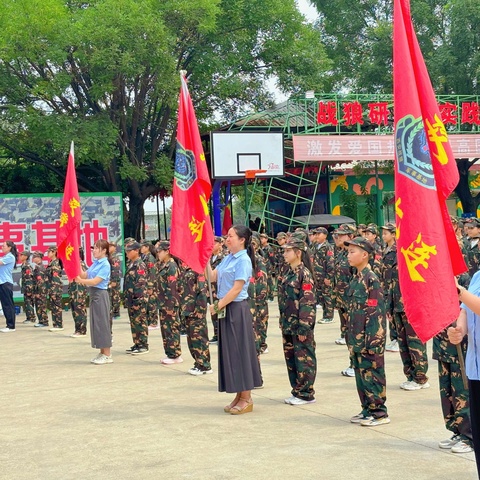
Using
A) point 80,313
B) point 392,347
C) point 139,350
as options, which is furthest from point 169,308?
point 80,313

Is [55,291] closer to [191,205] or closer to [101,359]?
[101,359]

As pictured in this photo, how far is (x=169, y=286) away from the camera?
10.4 m

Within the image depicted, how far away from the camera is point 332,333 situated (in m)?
12.2

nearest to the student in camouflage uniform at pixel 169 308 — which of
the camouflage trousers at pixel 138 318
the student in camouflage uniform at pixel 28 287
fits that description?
the camouflage trousers at pixel 138 318

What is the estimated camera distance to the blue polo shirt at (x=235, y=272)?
22.8ft

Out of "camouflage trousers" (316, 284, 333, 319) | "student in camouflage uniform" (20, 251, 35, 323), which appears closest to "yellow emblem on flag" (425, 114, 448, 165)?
"camouflage trousers" (316, 284, 333, 319)

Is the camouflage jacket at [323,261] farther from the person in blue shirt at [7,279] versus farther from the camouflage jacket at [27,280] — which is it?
the camouflage jacket at [27,280]

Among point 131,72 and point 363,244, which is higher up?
point 131,72

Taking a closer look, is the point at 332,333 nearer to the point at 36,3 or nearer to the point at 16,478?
the point at 16,478

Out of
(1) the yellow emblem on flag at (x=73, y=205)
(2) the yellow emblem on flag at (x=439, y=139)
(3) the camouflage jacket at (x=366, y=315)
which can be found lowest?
(3) the camouflage jacket at (x=366, y=315)

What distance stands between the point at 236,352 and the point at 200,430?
81 centimetres

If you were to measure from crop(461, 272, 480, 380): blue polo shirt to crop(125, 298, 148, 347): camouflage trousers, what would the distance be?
7.27m

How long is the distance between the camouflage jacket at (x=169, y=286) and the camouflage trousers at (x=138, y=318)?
706 millimetres

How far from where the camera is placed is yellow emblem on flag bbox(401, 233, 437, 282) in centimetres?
427
